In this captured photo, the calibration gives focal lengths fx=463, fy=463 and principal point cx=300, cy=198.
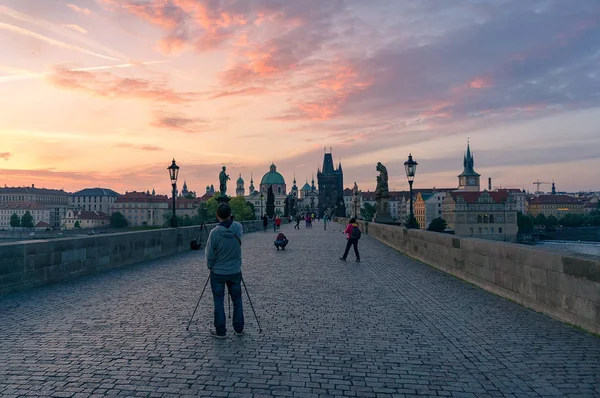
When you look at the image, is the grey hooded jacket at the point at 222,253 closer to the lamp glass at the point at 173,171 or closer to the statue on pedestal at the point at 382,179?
the lamp glass at the point at 173,171

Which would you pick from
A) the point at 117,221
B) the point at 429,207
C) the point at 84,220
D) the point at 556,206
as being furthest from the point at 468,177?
the point at 84,220

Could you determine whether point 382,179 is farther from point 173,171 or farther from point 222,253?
point 222,253

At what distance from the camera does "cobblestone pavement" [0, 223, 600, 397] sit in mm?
4367

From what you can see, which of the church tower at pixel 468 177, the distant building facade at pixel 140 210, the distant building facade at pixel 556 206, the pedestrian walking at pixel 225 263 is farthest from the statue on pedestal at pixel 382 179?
the distant building facade at pixel 556 206

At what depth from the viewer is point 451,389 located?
4320 millimetres

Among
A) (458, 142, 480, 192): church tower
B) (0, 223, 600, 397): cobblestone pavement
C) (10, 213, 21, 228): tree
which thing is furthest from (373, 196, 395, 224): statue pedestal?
(10, 213, 21, 228): tree

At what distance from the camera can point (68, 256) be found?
11.4 metres

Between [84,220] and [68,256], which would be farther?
[84,220]

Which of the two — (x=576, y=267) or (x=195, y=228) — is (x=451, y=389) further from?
(x=195, y=228)

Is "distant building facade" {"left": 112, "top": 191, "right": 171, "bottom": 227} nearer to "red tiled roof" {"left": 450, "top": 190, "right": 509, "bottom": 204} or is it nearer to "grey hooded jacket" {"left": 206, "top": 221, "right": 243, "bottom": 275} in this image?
"red tiled roof" {"left": 450, "top": 190, "right": 509, "bottom": 204}

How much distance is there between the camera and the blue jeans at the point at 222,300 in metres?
6.03

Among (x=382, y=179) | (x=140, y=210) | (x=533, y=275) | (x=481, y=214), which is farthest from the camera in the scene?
(x=140, y=210)

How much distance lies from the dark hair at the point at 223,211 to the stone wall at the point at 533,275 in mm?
4960

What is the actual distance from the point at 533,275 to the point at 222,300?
523cm
